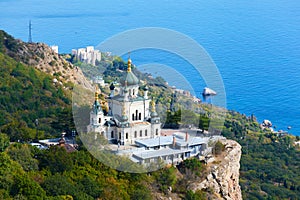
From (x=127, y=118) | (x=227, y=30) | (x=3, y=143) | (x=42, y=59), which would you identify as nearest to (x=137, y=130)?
(x=127, y=118)

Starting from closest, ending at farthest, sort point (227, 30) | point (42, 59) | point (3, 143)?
1. point (3, 143)
2. point (42, 59)
3. point (227, 30)

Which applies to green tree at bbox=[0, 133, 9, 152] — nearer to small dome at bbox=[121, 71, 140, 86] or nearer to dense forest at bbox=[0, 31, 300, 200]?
dense forest at bbox=[0, 31, 300, 200]

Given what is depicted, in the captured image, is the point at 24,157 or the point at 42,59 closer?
the point at 24,157

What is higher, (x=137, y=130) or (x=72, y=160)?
(x=137, y=130)

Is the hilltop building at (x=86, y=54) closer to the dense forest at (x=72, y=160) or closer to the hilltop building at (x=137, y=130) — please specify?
the dense forest at (x=72, y=160)

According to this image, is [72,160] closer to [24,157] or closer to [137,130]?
[24,157]
